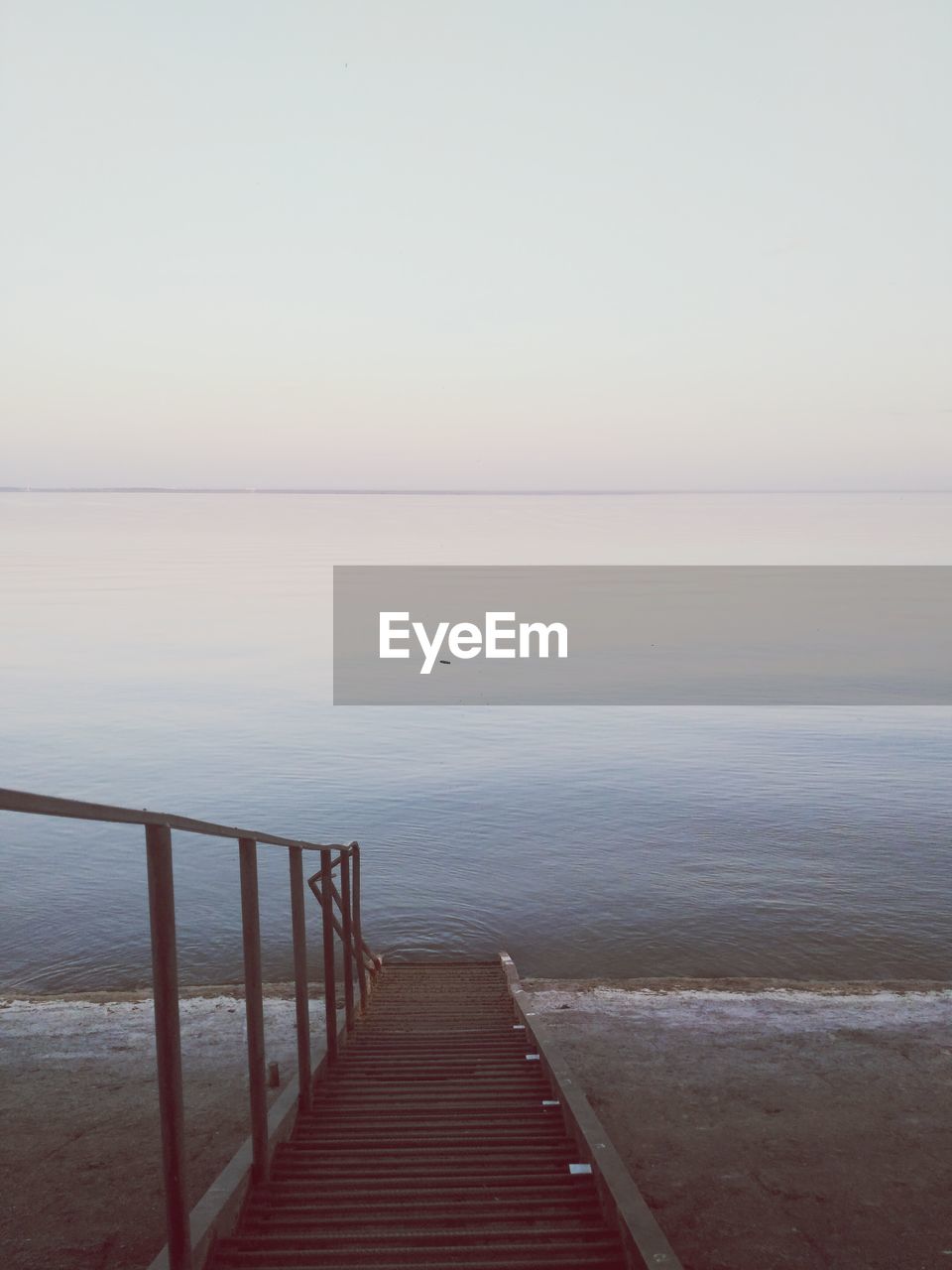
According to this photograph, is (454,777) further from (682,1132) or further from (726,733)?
(682,1132)

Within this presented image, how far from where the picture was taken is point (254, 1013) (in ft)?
13.2

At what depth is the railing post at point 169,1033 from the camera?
2719 millimetres

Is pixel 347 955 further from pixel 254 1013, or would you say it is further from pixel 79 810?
pixel 79 810

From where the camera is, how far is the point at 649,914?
1510 cm

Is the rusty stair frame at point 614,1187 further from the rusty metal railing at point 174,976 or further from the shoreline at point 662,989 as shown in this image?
the shoreline at point 662,989

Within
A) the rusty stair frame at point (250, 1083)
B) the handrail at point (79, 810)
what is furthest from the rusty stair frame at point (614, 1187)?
the handrail at point (79, 810)

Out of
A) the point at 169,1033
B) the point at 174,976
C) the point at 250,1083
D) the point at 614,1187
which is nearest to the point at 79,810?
the point at 174,976

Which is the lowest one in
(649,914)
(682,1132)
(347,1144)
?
(649,914)

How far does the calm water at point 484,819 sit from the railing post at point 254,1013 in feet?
29.8

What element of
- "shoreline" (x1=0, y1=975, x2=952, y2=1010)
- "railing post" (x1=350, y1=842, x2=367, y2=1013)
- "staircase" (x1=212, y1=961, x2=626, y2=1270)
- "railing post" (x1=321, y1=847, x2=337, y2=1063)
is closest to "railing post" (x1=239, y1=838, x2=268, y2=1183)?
"staircase" (x1=212, y1=961, x2=626, y2=1270)

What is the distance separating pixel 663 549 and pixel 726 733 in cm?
7167

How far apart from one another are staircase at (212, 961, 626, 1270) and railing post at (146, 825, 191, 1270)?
649 mm

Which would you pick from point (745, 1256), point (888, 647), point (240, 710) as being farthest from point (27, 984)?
point (888, 647)

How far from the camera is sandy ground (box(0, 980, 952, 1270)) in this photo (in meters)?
5.16
